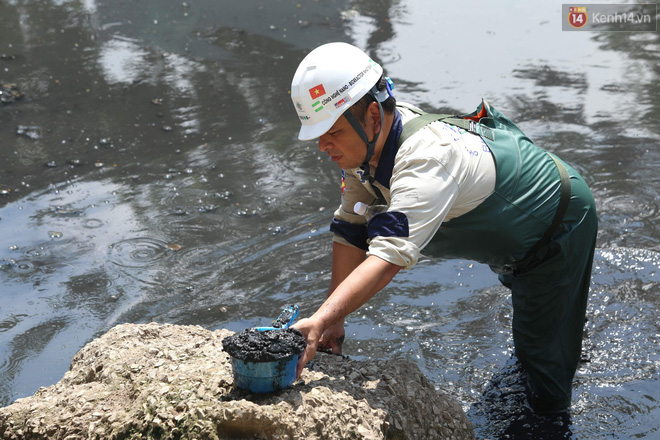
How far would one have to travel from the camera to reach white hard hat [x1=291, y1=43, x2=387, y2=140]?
2.88 m

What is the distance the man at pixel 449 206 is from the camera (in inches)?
106

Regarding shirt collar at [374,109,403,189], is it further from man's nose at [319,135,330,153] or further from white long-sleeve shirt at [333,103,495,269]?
man's nose at [319,135,330,153]

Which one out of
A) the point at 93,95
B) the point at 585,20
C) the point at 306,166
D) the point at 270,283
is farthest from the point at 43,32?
the point at 585,20

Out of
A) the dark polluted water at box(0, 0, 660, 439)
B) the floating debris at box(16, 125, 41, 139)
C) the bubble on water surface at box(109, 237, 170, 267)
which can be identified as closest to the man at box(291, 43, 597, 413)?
the dark polluted water at box(0, 0, 660, 439)

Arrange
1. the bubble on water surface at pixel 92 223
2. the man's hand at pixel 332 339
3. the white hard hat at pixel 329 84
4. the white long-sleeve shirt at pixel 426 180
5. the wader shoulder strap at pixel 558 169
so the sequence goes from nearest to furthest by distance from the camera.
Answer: the white long-sleeve shirt at pixel 426 180
the white hard hat at pixel 329 84
the wader shoulder strap at pixel 558 169
the man's hand at pixel 332 339
the bubble on water surface at pixel 92 223

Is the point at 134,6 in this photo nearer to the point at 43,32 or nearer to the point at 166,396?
the point at 43,32

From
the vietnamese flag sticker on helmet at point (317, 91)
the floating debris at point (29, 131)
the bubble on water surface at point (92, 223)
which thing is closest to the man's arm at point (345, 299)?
the vietnamese flag sticker on helmet at point (317, 91)

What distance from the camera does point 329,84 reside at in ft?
9.43

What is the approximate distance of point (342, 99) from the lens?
9.47 feet

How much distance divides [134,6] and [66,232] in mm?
6027

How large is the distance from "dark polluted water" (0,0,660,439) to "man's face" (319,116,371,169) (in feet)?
4.98

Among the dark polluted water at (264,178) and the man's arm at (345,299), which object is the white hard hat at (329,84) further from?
the dark polluted water at (264,178)

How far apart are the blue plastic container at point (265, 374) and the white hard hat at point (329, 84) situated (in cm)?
91

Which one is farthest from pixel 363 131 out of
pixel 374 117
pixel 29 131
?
pixel 29 131
